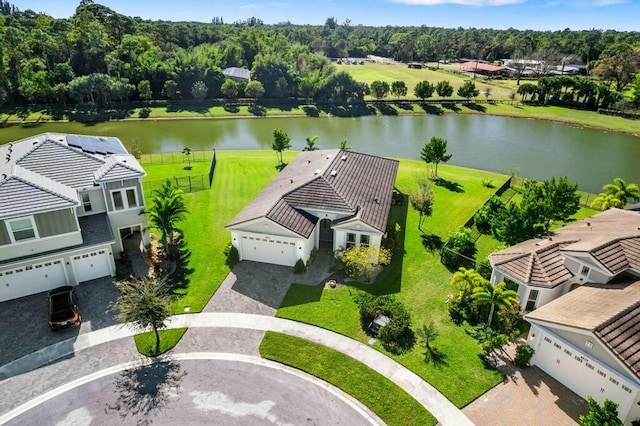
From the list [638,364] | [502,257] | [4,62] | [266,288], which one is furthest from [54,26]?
[638,364]

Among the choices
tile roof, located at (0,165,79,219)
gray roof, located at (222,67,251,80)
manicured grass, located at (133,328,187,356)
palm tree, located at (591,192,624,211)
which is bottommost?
manicured grass, located at (133,328,187,356)

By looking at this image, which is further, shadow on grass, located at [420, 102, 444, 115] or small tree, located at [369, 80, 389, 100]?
small tree, located at [369, 80, 389, 100]

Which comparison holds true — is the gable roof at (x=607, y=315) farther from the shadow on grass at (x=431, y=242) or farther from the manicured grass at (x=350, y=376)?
the shadow on grass at (x=431, y=242)

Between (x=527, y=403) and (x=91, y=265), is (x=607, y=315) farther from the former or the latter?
(x=91, y=265)

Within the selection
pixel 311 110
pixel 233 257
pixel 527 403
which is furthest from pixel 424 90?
pixel 527 403

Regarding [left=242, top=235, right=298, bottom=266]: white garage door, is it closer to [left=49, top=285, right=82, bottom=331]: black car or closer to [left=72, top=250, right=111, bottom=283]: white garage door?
[left=72, top=250, right=111, bottom=283]: white garage door

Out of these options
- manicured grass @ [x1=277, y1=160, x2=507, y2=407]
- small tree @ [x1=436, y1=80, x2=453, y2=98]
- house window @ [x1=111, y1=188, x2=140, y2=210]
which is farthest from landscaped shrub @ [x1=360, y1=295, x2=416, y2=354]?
small tree @ [x1=436, y1=80, x2=453, y2=98]
